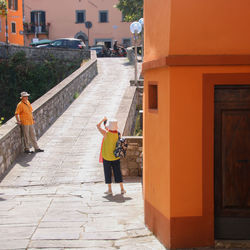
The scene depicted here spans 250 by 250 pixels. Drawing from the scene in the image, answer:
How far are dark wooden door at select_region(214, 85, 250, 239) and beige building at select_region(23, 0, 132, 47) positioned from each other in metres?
46.6

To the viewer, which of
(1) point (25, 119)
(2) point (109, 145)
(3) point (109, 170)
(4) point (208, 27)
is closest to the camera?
(4) point (208, 27)

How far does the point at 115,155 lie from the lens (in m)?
9.09

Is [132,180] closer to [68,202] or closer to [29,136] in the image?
[68,202]

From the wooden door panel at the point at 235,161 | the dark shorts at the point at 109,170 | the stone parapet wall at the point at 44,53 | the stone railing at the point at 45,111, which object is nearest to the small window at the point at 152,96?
the wooden door panel at the point at 235,161

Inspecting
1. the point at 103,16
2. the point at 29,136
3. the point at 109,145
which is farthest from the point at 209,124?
the point at 103,16

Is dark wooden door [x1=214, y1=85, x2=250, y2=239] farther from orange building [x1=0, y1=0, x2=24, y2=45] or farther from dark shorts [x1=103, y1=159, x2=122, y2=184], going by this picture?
orange building [x1=0, y1=0, x2=24, y2=45]

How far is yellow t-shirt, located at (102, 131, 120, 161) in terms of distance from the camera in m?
9.06

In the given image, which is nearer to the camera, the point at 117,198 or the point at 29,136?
the point at 117,198

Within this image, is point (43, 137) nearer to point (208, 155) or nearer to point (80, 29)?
point (208, 155)

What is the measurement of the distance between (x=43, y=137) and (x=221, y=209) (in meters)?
8.72

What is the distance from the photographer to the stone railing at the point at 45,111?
1156 cm

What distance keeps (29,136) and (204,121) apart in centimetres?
738

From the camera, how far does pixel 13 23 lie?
47.6m

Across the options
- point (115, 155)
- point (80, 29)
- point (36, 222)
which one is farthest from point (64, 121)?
point (80, 29)
